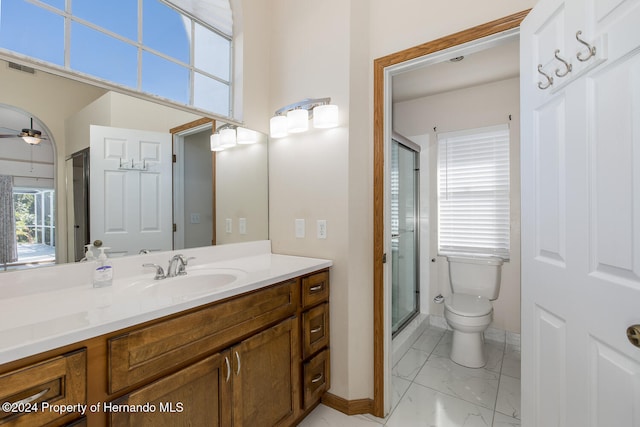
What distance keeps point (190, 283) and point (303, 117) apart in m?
1.16

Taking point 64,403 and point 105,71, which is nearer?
point 64,403

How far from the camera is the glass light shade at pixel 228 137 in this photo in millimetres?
1797

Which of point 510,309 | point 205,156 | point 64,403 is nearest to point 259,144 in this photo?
point 205,156

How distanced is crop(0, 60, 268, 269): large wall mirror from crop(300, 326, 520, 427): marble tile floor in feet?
4.52

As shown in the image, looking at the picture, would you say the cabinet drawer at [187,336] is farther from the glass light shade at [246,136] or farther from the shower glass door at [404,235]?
the shower glass door at [404,235]

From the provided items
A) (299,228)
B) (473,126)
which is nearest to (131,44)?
(299,228)

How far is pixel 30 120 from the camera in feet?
3.72

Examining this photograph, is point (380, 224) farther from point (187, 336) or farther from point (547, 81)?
point (187, 336)

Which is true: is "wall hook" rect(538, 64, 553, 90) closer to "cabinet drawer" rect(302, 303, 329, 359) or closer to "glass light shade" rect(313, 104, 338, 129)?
"glass light shade" rect(313, 104, 338, 129)

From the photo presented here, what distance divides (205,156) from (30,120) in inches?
30.1

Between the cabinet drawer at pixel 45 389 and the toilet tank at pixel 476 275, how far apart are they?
8.86 feet

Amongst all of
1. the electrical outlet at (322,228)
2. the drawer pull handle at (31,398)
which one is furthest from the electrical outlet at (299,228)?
the drawer pull handle at (31,398)

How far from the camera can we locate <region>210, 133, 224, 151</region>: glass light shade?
176 centimetres

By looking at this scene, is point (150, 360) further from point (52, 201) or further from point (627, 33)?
point (627, 33)
